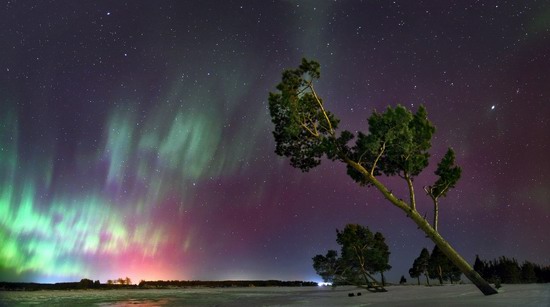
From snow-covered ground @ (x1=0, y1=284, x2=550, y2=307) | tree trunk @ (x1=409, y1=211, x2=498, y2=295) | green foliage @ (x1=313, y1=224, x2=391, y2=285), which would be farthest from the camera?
green foliage @ (x1=313, y1=224, x2=391, y2=285)

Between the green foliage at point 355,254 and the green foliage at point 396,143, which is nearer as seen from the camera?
the green foliage at point 396,143

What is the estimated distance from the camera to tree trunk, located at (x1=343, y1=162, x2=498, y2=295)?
73.4 feet

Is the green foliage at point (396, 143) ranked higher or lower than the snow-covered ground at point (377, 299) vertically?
higher

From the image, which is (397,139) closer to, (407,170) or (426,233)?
(407,170)

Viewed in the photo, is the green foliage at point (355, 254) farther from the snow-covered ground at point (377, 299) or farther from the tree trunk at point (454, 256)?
the tree trunk at point (454, 256)

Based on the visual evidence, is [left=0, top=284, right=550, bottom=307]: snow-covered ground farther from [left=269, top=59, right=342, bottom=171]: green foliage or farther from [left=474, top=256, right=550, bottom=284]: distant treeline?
[left=474, top=256, right=550, bottom=284]: distant treeline

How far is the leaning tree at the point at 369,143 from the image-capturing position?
2325 cm

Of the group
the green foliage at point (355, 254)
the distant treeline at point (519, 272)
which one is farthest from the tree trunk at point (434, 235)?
the distant treeline at point (519, 272)

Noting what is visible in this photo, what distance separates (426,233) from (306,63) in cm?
1311

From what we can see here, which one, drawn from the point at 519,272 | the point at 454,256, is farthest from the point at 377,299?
the point at 519,272

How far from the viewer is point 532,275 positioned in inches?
3130

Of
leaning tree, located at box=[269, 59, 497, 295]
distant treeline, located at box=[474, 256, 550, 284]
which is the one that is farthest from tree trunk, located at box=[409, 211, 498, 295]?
distant treeline, located at box=[474, 256, 550, 284]

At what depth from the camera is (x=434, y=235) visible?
23.2 m

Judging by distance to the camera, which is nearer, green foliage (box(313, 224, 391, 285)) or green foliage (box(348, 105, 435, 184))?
green foliage (box(348, 105, 435, 184))
